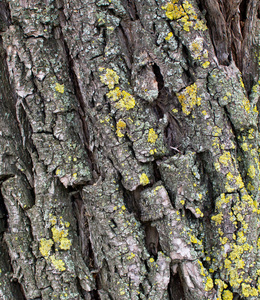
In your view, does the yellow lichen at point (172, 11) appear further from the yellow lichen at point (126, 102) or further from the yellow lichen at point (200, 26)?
the yellow lichen at point (126, 102)

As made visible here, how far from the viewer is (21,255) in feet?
5.44

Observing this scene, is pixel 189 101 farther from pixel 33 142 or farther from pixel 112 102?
pixel 33 142

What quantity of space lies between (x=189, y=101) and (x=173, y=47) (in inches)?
13.7

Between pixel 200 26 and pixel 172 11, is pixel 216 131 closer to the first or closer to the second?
pixel 200 26

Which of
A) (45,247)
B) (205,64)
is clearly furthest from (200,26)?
(45,247)

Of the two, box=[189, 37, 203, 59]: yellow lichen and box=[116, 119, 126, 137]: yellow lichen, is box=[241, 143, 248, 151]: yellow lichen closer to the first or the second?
box=[189, 37, 203, 59]: yellow lichen

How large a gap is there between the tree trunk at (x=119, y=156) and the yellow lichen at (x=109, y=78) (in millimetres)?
12

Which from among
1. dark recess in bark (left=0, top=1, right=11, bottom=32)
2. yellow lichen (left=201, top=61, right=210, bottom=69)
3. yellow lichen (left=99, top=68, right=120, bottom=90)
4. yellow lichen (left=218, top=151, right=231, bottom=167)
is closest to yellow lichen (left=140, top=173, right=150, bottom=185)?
yellow lichen (left=218, top=151, right=231, bottom=167)

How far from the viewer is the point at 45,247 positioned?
1649mm

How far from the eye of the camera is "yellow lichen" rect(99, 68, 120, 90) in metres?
1.66

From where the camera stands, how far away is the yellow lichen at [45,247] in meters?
1.65

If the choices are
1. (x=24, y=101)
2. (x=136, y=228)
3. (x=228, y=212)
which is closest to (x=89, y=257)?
(x=136, y=228)

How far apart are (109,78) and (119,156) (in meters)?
0.48

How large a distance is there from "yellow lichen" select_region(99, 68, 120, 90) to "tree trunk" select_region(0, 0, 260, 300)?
1cm
